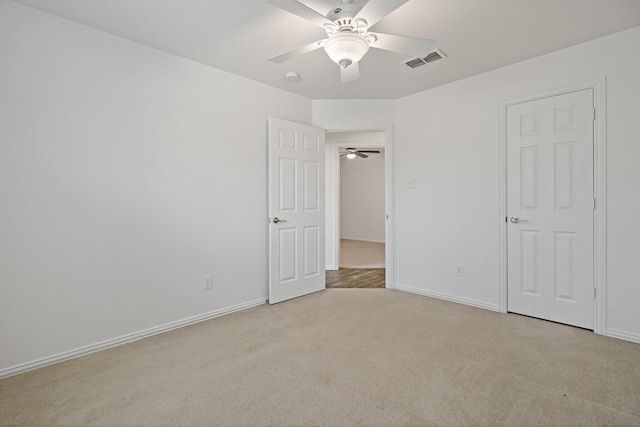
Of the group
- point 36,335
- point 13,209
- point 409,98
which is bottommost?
point 36,335

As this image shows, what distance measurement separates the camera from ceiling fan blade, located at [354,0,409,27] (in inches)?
64.1

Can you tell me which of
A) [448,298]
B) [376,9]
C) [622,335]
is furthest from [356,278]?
[376,9]

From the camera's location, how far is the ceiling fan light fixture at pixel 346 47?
6.50 ft

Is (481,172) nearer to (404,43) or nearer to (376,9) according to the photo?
(404,43)

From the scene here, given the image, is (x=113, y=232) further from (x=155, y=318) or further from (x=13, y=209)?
(x=155, y=318)

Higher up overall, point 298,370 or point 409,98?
point 409,98

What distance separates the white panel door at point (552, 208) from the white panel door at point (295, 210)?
2095 mm

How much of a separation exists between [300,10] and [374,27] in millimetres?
857

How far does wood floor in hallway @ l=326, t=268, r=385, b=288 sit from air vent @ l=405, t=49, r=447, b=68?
268cm

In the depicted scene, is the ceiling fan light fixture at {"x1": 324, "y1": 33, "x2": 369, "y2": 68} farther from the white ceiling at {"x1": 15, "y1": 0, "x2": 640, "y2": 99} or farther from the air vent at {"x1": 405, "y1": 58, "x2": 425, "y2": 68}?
the air vent at {"x1": 405, "y1": 58, "x2": 425, "y2": 68}

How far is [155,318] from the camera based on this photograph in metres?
2.72

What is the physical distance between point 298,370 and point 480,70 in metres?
3.24

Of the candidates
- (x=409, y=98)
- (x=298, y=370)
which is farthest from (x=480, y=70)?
(x=298, y=370)

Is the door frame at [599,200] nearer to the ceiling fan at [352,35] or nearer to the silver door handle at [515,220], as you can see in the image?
the silver door handle at [515,220]
